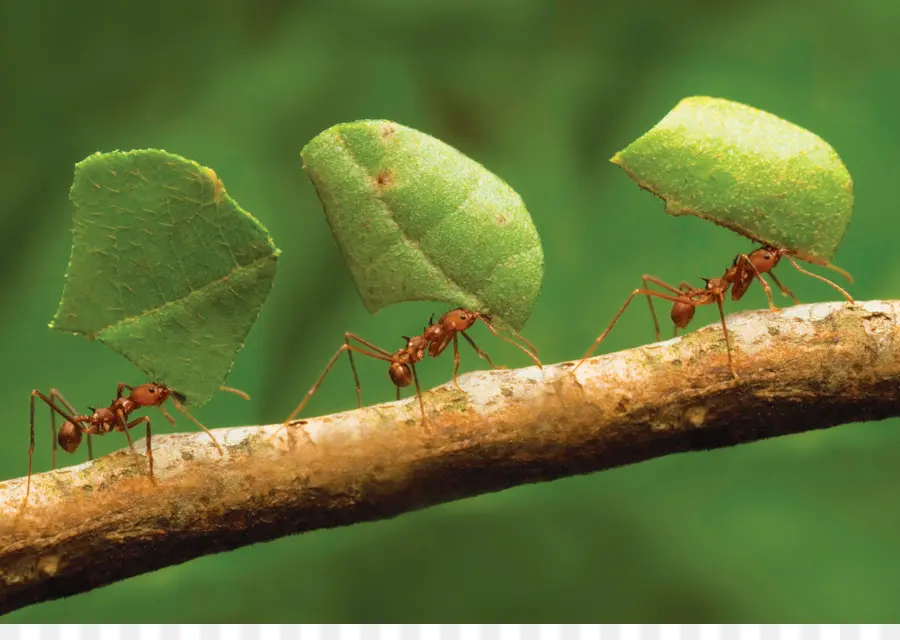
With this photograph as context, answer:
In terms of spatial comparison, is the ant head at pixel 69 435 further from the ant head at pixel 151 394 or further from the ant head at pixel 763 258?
the ant head at pixel 763 258

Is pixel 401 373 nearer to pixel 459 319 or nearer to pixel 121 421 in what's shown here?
pixel 459 319

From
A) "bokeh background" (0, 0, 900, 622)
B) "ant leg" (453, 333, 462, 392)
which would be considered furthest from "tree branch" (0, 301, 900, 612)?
"bokeh background" (0, 0, 900, 622)

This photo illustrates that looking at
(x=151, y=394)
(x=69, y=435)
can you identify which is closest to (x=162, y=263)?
(x=151, y=394)

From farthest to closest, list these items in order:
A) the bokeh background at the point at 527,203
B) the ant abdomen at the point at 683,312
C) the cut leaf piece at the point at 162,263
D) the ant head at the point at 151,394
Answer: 1. the bokeh background at the point at 527,203
2. the ant abdomen at the point at 683,312
3. the ant head at the point at 151,394
4. the cut leaf piece at the point at 162,263

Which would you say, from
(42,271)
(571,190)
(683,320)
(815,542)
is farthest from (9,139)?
(815,542)

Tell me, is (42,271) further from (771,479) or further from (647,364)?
(771,479)

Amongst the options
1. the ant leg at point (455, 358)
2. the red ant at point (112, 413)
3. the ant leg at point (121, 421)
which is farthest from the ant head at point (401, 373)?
the ant leg at point (121, 421)
